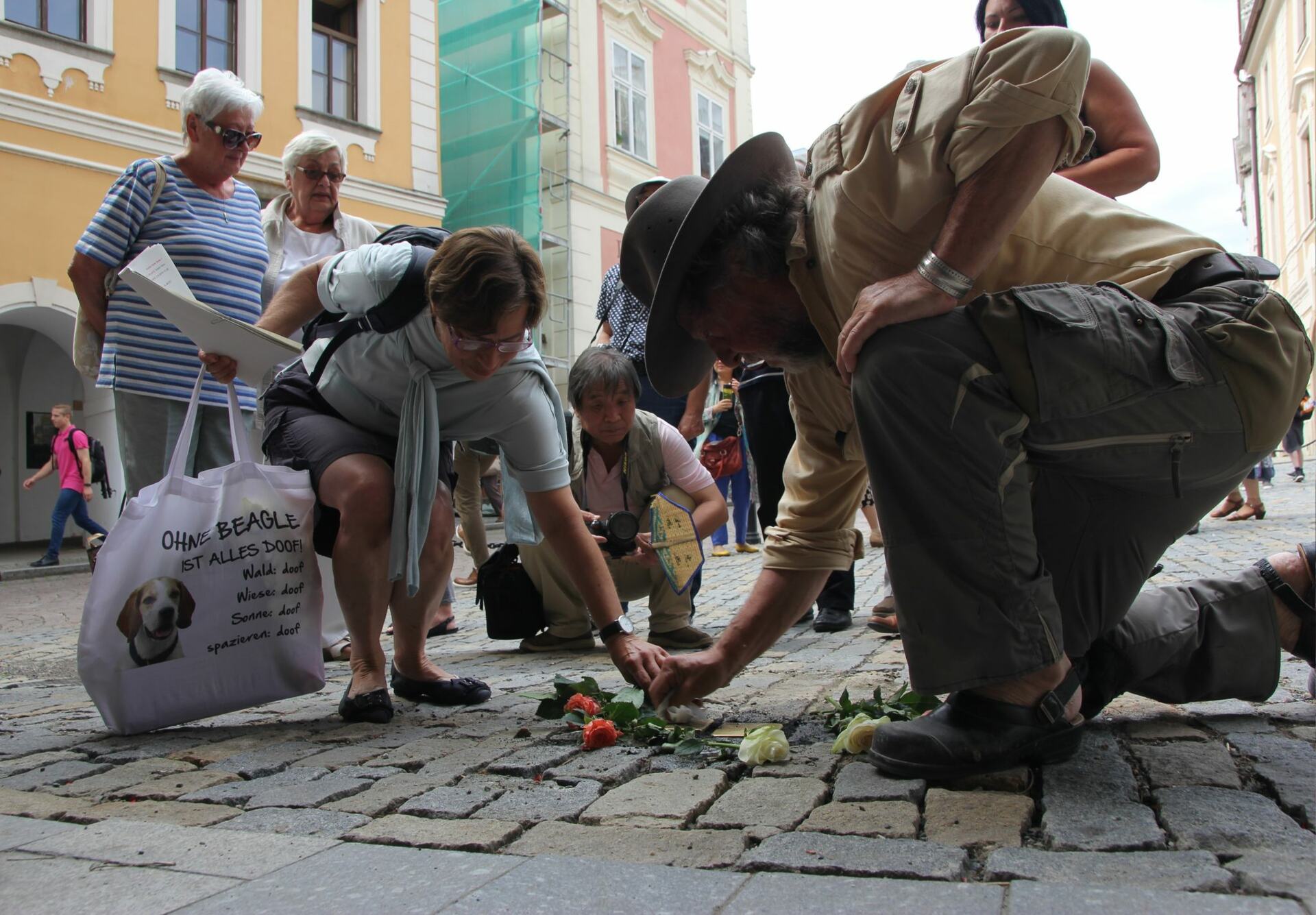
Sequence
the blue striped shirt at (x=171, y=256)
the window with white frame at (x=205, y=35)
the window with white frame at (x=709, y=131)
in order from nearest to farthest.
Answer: the blue striped shirt at (x=171, y=256) < the window with white frame at (x=205, y=35) < the window with white frame at (x=709, y=131)

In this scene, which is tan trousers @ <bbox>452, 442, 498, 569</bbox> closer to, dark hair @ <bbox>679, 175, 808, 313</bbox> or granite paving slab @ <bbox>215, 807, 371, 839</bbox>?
dark hair @ <bbox>679, 175, 808, 313</bbox>

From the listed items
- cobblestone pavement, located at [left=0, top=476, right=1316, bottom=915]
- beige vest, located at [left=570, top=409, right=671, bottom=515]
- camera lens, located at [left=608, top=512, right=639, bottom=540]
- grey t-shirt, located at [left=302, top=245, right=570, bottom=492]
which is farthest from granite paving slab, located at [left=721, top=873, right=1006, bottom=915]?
beige vest, located at [left=570, top=409, right=671, bottom=515]

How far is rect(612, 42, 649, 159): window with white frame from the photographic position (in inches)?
807

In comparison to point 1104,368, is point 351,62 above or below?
above

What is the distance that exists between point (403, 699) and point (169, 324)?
154cm

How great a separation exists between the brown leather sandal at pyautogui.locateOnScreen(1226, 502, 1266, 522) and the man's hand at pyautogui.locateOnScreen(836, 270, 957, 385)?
8.78 m

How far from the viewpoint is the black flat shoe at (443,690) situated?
10.2 feet

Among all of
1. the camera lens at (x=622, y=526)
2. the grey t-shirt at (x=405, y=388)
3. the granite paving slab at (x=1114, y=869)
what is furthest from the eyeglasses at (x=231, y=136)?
the granite paving slab at (x=1114, y=869)

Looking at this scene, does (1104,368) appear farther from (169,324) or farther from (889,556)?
(169,324)

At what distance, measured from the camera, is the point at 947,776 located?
1.88 m

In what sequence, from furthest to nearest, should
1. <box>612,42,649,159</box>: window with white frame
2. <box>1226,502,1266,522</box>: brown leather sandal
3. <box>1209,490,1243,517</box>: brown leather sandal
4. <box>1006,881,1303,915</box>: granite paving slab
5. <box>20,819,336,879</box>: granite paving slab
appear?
<box>612,42,649,159</box>: window with white frame → <box>1209,490,1243,517</box>: brown leather sandal → <box>1226,502,1266,522</box>: brown leather sandal → <box>20,819,336,879</box>: granite paving slab → <box>1006,881,1303,915</box>: granite paving slab

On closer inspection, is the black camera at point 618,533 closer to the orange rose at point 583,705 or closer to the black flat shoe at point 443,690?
the black flat shoe at point 443,690

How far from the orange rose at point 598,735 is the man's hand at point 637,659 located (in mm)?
255

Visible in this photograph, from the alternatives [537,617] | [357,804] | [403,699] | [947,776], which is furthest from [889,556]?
[537,617]
